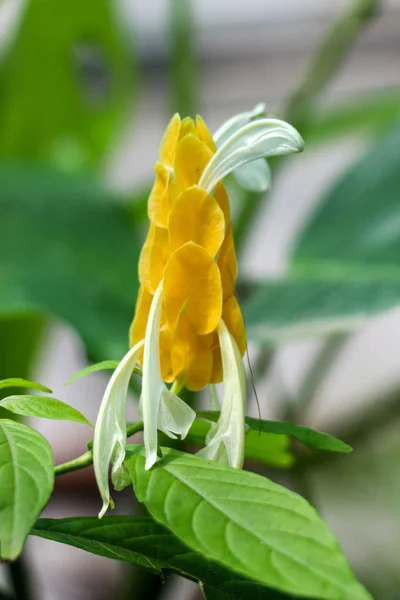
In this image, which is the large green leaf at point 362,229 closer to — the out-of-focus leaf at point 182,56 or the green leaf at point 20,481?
the out-of-focus leaf at point 182,56

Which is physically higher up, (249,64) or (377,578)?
(249,64)

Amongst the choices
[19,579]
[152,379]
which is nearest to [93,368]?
[152,379]

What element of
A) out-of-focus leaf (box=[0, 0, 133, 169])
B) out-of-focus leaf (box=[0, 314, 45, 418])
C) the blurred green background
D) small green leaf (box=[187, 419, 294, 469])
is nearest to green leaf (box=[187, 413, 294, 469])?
small green leaf (box=[187, 419, 294, 469])

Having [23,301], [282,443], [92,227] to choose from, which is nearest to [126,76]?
[92,227]

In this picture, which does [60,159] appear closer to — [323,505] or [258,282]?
[258,282]

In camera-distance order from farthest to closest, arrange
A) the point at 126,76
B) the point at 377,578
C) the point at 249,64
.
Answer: the point at 249,64
the point at 126,76
the point at 377,578

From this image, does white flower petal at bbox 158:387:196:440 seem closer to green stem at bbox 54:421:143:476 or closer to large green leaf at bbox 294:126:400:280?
green stem at bbox 54:421:143:476
